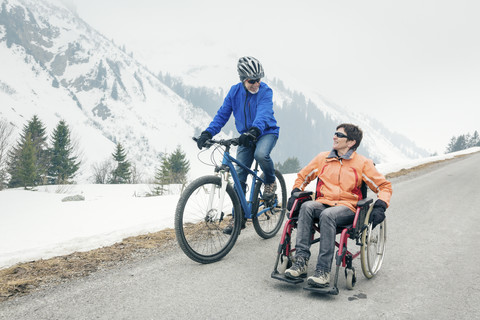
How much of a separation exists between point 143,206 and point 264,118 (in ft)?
15.3

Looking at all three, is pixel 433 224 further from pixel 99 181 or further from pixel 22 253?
pixel 99 181

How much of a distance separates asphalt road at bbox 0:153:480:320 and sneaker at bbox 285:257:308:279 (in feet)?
0.49

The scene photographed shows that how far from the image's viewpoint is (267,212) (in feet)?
17.7

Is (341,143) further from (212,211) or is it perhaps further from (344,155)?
(212,211)

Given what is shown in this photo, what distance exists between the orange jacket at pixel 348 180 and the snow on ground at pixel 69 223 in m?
2.91

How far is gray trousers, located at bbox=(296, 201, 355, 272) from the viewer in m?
3.33

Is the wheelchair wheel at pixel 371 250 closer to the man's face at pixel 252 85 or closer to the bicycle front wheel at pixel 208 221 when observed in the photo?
the bicycle front wheel at pixel 208 221

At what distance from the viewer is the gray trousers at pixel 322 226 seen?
3326mm

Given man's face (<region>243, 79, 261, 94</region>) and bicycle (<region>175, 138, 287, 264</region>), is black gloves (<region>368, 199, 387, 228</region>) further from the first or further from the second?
man's face (<region>243, 79, 261, 94</region>)

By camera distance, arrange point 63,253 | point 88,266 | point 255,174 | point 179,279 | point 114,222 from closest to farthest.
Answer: point 179,279 < point 88,266 < point 63,253 < point 255,174 < point 114,222

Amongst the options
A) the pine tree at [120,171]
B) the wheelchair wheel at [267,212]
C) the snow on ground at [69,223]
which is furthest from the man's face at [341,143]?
the pine tree at [120,171]

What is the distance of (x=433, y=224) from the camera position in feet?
20.6

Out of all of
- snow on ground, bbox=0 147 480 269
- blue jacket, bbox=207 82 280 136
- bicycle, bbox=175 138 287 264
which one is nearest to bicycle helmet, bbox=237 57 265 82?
blue jacket, bbox=207 82 280 136

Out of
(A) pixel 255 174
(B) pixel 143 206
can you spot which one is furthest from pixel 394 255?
(B) pixel 143 206
